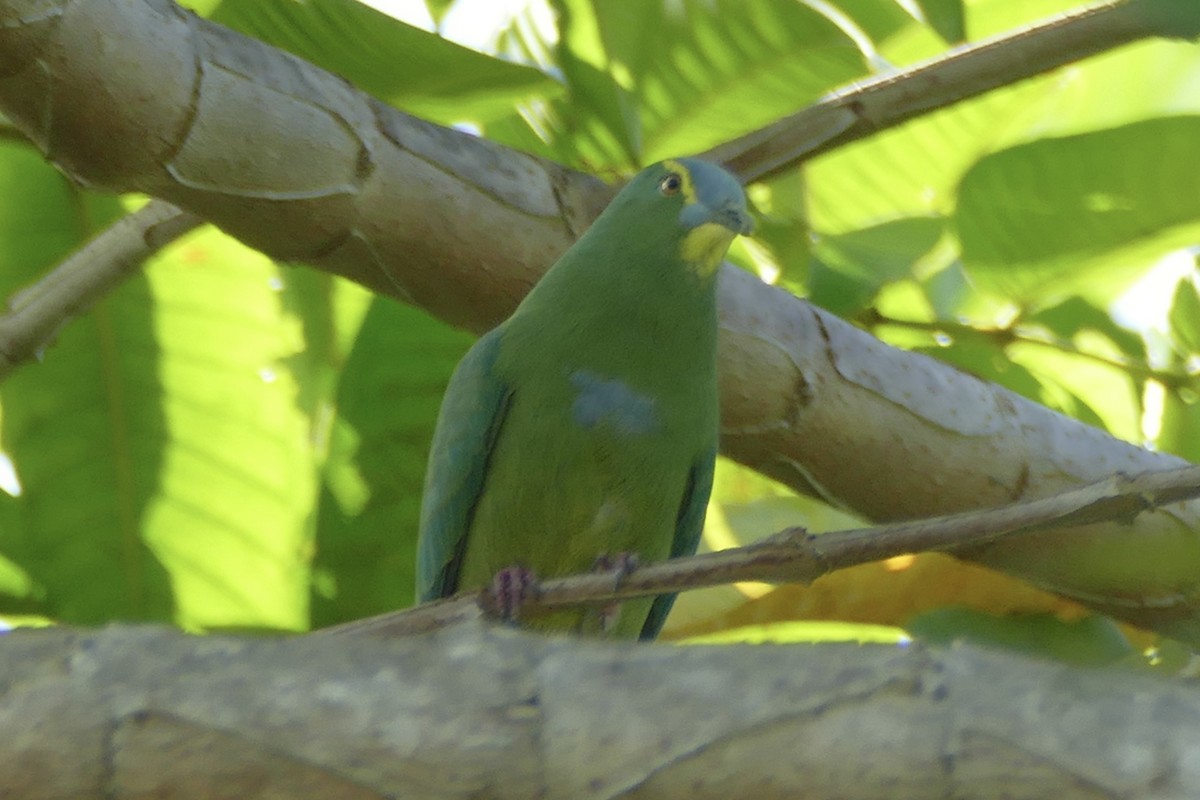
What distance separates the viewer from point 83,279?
6.60 ft

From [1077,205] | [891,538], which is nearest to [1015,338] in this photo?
[1077,205]

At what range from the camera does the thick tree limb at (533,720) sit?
0.90 meters

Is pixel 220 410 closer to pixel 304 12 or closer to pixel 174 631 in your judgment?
pixel 304 12

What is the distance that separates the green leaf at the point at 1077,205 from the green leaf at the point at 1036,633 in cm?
56

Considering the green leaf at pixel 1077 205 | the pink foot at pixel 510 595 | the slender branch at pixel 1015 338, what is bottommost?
the pink foot at pixel 510 595

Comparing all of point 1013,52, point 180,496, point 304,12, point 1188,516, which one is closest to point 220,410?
point 180,496

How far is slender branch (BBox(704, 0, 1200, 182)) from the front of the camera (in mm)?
1943

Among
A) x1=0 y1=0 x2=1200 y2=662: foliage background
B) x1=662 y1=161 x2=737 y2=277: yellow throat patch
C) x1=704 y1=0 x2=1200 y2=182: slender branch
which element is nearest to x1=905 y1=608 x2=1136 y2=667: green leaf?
x1=0 y1=0 x2=1200 y2=662: foliage background

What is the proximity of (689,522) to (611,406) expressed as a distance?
291 millimetres

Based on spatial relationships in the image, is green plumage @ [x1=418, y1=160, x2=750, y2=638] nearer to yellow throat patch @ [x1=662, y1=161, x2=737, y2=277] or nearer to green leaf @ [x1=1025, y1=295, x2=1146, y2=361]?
yellow throat patch @ [x1=662, y1=161, x2=737, y2=277]

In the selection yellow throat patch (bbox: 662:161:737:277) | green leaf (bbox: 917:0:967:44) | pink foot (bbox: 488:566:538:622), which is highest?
green leaf (bbox: 917:0:967:44)

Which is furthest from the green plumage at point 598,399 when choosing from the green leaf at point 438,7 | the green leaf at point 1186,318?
the green leaf at point 1186,318

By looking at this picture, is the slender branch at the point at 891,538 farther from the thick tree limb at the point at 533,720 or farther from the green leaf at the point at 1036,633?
the green leaf at the point at 1036,633

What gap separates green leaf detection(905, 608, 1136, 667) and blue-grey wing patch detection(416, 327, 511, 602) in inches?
28.6
